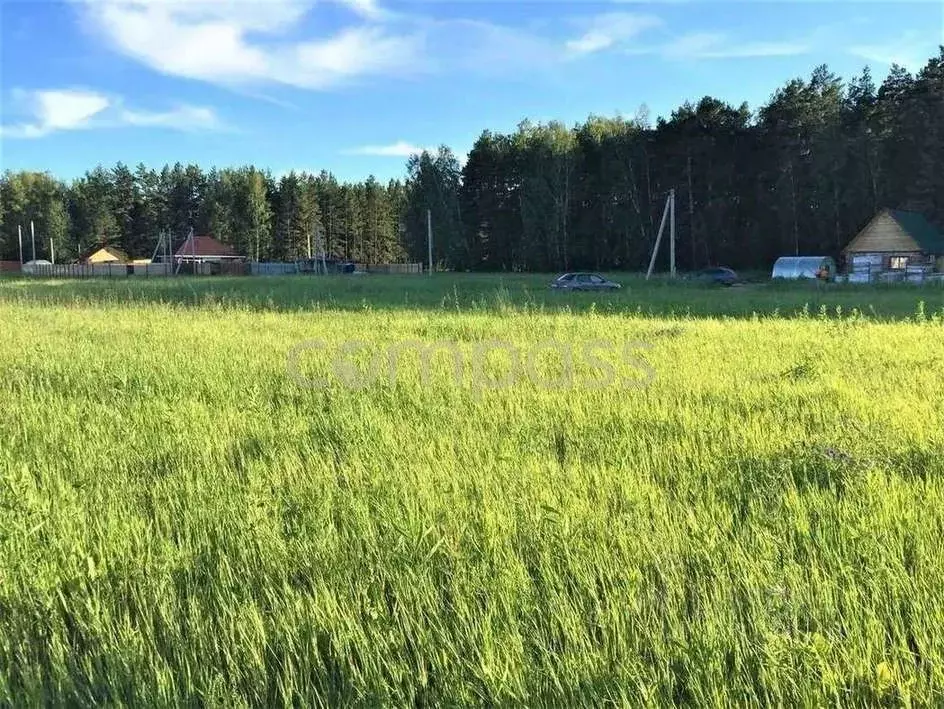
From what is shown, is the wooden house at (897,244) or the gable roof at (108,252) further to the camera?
the gable roof at (108,252)

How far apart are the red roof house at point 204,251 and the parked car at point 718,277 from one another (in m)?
56.4

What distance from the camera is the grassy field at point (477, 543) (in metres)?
2.26

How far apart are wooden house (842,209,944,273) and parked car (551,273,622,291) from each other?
1717cm

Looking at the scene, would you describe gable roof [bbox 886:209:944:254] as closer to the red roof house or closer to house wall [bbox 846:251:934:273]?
house wall [bbox 846:251:934:273]

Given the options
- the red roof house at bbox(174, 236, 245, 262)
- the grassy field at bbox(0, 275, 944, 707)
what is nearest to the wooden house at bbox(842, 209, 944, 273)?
the grassy field at bbox(0, 275, 944, 707)

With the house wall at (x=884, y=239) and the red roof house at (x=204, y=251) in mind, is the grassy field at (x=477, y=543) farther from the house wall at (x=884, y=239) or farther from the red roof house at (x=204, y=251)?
the red roof house at (x=204, y=251)

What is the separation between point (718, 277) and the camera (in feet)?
117

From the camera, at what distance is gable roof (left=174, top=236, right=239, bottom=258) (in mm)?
75312

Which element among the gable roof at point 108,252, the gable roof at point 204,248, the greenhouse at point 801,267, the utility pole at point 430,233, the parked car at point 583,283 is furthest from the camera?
the gable roof at point 108,252

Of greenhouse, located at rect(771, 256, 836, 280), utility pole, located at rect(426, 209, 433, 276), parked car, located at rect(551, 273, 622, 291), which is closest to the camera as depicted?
parked car, located at rect(551, 273, 622, 291)

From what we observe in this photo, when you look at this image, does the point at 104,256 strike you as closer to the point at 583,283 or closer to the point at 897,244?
the point at 583,283

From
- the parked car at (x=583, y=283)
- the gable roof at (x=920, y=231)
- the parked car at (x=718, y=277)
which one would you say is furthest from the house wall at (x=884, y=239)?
the parked car at (x=583, y=283)

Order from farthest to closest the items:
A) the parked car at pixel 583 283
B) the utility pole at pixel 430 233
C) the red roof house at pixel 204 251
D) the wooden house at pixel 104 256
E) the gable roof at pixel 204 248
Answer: the wooden house at pixel 104 256 → the gable roof at pixel 204 248 → the red roof house at pixel 204 251 → the utility pole at pixel 430 233 → the parked car at pixel 583 283

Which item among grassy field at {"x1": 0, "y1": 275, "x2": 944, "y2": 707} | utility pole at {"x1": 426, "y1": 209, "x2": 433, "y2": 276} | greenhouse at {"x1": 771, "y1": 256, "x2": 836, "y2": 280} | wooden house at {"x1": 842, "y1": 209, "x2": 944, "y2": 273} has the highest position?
utility pole at {"x1": 426, "y1": 209, "x2": 433, "y2": 276}
